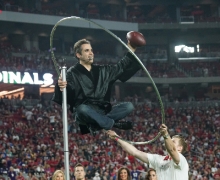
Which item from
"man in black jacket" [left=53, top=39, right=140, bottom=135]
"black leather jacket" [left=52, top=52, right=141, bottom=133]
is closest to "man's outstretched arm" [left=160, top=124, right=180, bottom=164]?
"man in black jacket" [left=53, top=39, right=140, bottom=135]

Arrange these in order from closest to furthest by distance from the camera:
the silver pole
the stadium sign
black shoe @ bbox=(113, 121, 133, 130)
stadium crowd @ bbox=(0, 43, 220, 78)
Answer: the silver pole, black shoe @ bbox=(113, 121, 133, 130), the stadium sign, stadium crowd @ bbox=(0, 43, 220, 78)

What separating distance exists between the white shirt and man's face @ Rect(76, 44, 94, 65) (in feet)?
5.13

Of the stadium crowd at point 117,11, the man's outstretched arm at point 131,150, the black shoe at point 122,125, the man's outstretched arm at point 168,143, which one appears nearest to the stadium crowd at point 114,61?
the stadium crowd at point 117,11

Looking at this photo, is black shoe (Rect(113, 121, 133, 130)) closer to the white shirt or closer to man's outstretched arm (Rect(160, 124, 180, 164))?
the white shirt

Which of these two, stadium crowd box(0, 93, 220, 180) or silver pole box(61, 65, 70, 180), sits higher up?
silver pole box(61, 65, 70, 180)

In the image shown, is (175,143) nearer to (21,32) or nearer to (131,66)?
(131,66)

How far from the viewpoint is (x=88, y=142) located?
1033 inches

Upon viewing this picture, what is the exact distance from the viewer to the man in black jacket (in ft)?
26.0

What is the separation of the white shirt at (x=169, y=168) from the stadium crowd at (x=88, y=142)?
1113 centimetres

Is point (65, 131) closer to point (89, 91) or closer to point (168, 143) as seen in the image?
point (89, 91)

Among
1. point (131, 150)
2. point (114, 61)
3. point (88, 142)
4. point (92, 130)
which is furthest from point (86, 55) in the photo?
point (114, 61)

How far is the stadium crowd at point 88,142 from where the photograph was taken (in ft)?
70.3

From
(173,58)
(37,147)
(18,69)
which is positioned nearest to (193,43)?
(173,58)

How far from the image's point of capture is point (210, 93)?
1735 inches
